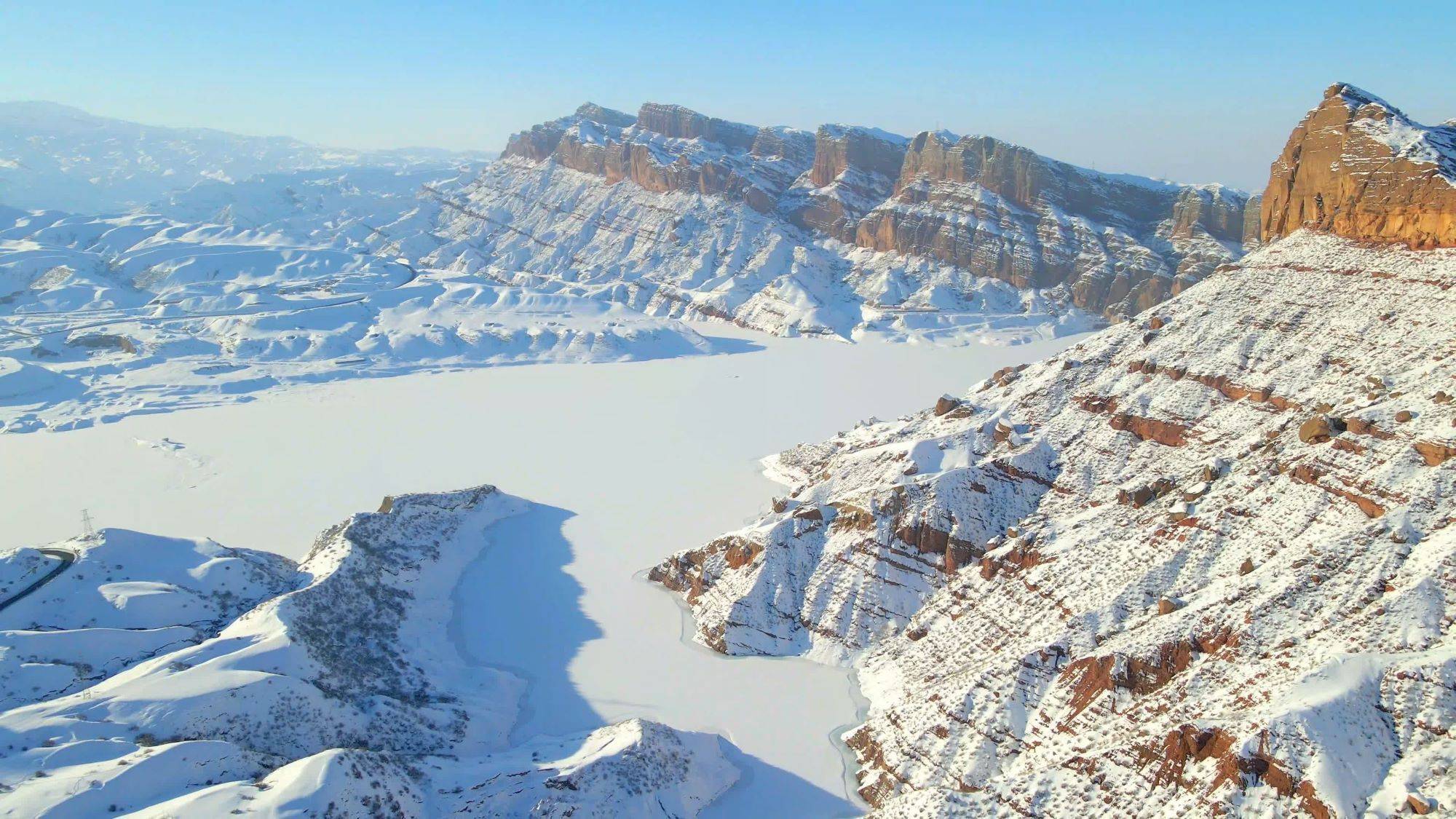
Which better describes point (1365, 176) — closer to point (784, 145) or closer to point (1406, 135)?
point (1406, 135)

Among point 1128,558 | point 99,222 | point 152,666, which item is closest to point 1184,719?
point 1128,558

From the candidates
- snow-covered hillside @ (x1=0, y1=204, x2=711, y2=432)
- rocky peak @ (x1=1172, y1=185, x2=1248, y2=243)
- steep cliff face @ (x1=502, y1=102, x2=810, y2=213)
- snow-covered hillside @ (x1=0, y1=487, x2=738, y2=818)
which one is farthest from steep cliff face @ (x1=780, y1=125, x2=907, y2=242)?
snow-covered hillside @ (x1=0, y1=487, x2=738, y2=818)

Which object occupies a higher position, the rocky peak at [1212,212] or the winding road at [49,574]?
the rocky peak at [1212,212]

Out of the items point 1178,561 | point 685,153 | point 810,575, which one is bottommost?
point 810,575

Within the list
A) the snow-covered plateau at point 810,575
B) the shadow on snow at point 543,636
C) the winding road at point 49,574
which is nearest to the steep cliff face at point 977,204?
the snow-covered plateau at point 810,575

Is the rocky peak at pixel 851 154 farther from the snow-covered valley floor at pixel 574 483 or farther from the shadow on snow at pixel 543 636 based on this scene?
the shadow on snow at pixel 543 636

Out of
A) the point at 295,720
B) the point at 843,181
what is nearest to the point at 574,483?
the point at 295,720

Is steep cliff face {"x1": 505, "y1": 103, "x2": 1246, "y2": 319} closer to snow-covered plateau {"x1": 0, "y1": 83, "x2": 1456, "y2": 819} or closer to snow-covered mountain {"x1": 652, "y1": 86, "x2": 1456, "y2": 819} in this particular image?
snow-covered plateau {"x1": 0, "y1": 83, "x2": 1456, "y2": 819}
